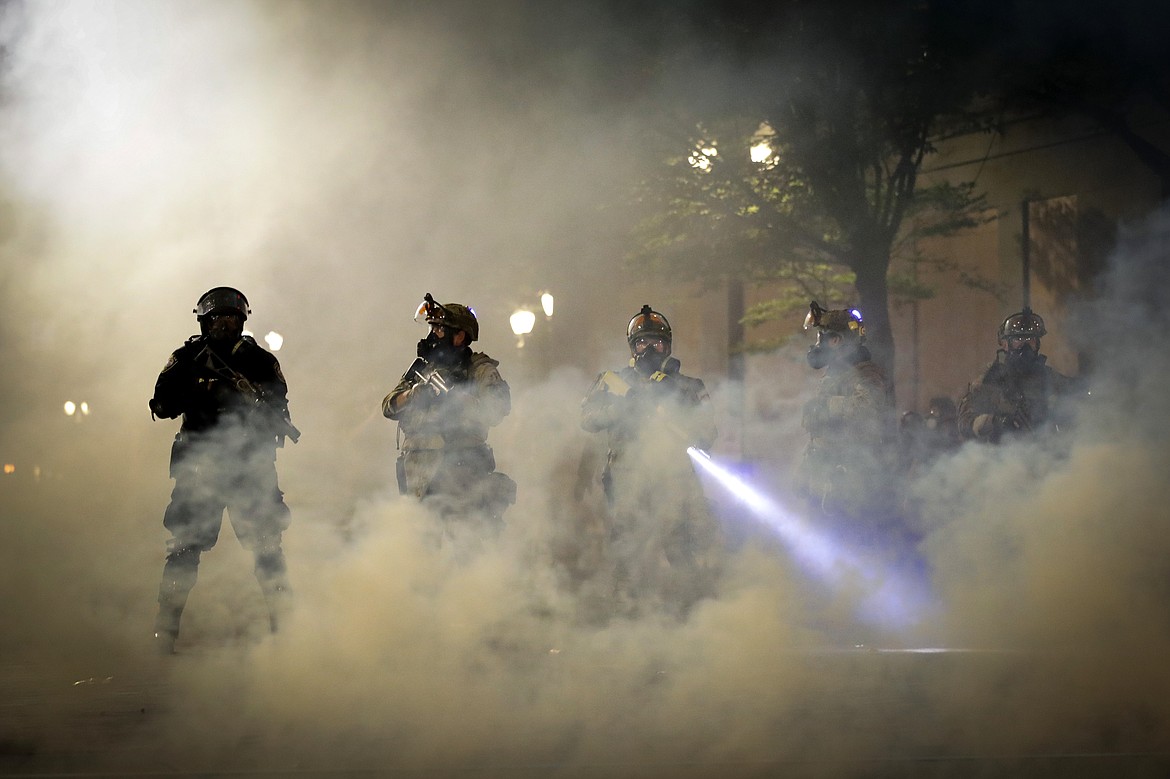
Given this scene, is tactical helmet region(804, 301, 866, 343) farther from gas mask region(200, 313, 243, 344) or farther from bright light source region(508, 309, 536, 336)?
bright light source region(508, 309, 536, 336)

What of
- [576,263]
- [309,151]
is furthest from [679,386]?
[576,263]

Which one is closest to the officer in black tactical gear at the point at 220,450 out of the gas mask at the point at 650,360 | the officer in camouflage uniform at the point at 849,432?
the gas mask at the point at 650,360

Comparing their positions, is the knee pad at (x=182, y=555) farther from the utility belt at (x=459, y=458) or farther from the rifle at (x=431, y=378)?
the rifle at (x=431, y=378)

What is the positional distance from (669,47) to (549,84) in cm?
122

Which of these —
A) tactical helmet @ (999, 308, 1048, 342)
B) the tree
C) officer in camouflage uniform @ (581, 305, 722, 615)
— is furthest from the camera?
the tree

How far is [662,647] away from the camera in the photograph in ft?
16.2

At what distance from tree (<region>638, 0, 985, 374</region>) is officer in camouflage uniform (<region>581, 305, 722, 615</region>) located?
16.5 feet

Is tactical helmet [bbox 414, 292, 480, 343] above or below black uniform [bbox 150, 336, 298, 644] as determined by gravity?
above

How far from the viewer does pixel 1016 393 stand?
8039mm

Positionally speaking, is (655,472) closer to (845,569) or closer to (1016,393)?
(845,569)

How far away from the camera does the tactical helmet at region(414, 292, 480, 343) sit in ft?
20.4

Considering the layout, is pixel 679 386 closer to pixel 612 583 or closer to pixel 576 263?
pixel 612 583

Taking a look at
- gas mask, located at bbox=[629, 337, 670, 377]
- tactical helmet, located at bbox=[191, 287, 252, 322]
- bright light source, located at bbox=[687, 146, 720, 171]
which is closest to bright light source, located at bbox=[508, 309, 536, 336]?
bright light source, located at bbox=[687, 146, 720, 171]

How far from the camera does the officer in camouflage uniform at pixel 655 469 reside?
6543 mm
